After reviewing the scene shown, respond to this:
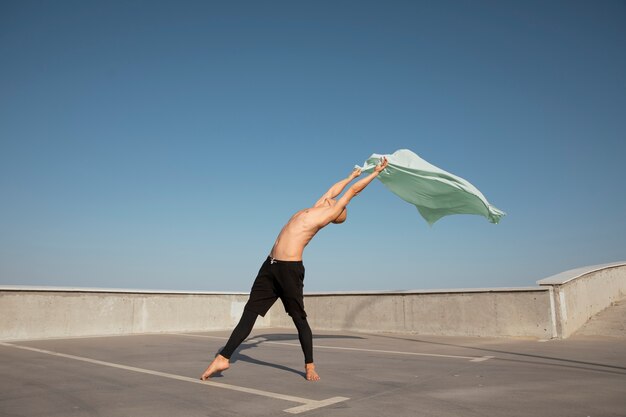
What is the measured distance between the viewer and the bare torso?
4969 mm

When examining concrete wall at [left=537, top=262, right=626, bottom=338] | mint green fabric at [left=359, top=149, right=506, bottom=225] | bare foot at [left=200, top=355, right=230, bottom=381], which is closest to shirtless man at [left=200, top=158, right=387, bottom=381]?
bare foot at [left=200, top=355, right=230, bottom=381]

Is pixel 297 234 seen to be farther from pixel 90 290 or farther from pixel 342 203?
pixel 90 290

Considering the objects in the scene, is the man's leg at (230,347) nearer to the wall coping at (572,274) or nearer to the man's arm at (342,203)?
the man's arm at (342,203)

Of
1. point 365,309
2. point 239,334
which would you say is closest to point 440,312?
point 365,309

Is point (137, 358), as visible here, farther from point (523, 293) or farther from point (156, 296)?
point (523, 293)

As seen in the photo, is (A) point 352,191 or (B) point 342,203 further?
(A) point 352,191

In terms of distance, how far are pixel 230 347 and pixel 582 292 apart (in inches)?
427

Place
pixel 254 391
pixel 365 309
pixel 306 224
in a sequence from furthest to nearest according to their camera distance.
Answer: pixel 365 309
pixel 306 224
pixel 254 391

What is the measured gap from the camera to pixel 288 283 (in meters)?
4.87

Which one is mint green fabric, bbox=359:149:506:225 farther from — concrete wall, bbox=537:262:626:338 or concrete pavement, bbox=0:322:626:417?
concrete wall, bbox=537:262:626:338

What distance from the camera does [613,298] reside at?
13.8 metres

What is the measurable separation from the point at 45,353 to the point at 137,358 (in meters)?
2.07

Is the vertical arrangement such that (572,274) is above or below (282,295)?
above

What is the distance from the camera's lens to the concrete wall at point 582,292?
10.2 meters
